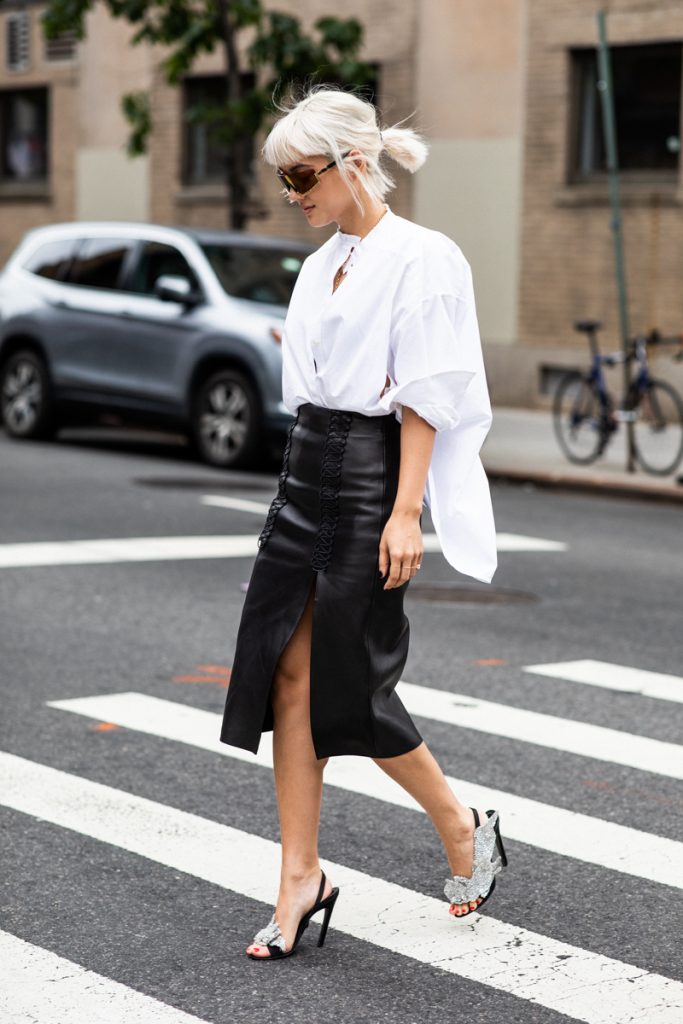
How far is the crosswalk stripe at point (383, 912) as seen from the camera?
12.5 ft

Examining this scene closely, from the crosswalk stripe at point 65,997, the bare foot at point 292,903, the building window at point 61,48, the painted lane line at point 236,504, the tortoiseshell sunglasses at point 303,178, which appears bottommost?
the painted lane line at point 236,504

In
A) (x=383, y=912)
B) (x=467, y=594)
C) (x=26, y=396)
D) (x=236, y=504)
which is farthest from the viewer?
(x=26, y=396)

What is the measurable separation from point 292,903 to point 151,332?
37.4 ft

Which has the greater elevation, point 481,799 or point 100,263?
point 100,263

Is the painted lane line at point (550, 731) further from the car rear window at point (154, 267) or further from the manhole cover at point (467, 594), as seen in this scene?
the car rear window at point (154, 267)

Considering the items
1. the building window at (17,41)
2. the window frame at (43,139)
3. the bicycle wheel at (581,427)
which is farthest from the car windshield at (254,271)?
the building window at (17,41)

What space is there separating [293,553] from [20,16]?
25887 millimetres

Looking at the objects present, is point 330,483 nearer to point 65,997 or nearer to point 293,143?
point 293,143

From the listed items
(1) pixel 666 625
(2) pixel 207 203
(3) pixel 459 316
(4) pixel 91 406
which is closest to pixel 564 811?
(3) pixel 459 316

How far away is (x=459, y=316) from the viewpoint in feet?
13.0

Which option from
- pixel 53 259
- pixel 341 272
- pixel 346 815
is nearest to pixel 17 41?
pixel 53 259

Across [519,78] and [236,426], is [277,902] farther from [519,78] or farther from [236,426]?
[519,78]

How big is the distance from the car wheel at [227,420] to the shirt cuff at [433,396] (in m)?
10.4

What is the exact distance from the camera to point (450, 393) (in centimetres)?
393
